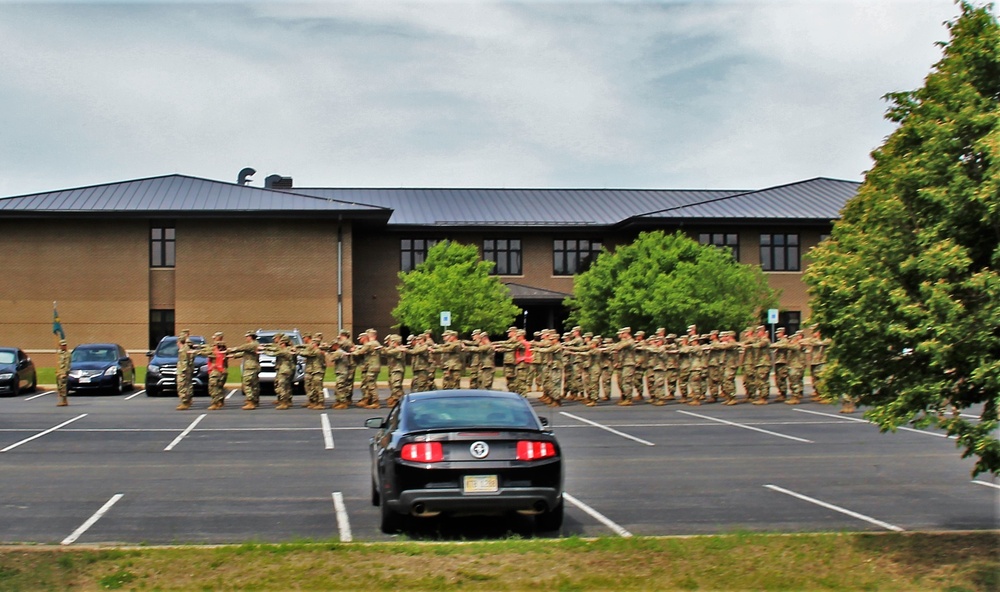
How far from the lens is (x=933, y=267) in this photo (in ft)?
26.9

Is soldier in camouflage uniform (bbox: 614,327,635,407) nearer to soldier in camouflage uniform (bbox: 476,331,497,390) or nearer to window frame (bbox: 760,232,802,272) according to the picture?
soldier in camouflage uniform (bbox: 476,331,497,390)

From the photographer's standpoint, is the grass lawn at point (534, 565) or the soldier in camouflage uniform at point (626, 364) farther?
the soldier in camouflage uniform at point (626, 364)

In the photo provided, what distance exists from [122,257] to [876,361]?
42373 mm

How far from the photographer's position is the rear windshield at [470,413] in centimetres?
1009

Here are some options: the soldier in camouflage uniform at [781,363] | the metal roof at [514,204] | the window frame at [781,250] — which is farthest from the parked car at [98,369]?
the window frame at [781,250]

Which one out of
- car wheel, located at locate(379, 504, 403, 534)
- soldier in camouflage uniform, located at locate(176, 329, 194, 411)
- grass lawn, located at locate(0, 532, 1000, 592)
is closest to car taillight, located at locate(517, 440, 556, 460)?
grass lawn, located at locate(0, 532, 1000, 592)

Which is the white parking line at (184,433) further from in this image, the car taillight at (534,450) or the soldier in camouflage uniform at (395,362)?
the car taillight at (534,450)

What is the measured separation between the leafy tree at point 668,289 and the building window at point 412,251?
8402mm

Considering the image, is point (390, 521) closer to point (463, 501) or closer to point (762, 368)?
point (463, 501)

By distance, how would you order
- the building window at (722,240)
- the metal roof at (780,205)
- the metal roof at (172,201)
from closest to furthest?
the metal roof at (172,201) < the metal roof at (780,205) < the building window at (722,240)

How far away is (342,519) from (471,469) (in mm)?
1982

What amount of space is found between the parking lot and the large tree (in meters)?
2.32

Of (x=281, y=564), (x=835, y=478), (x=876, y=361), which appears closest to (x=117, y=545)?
(x=281, y=564)

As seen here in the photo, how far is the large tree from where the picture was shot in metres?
8.09
